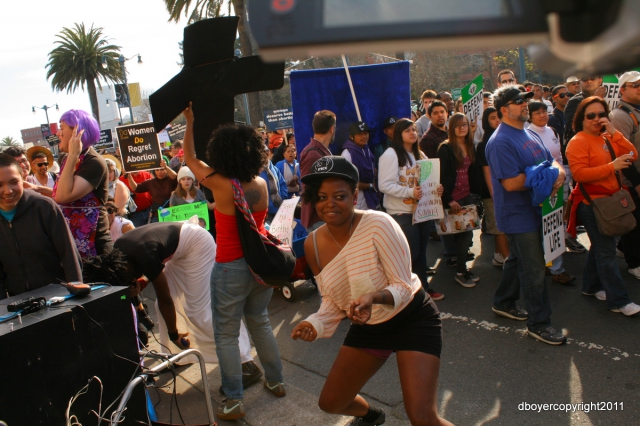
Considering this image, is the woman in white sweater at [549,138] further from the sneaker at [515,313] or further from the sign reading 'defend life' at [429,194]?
the sign reading 'defend life' at [429,194]

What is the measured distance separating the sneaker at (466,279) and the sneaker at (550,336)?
152 cm

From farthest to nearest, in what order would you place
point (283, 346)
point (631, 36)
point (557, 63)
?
point (283, 346) → point (557, 63) → point (631, 36)

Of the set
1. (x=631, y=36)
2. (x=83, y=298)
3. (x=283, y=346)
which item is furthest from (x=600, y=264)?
(x=631, y=36)

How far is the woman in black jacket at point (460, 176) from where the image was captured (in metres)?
6.05

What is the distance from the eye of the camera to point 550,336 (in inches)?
170

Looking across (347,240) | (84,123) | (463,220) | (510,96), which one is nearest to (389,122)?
(463,220)

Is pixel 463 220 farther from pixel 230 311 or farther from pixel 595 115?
pixel 230 311

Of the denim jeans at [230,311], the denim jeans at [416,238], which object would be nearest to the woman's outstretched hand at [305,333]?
the denim jeans at [230,311]

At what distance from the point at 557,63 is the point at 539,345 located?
13.0 ft

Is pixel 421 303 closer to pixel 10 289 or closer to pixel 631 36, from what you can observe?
pixel 631 36

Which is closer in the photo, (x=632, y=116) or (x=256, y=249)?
(x=256, y=249)

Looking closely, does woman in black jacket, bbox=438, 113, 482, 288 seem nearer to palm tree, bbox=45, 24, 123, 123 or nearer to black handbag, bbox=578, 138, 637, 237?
black handbag, bbox=578, 138, 637, 237

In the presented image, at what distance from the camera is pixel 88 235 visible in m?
4.24

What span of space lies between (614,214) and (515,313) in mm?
1210
